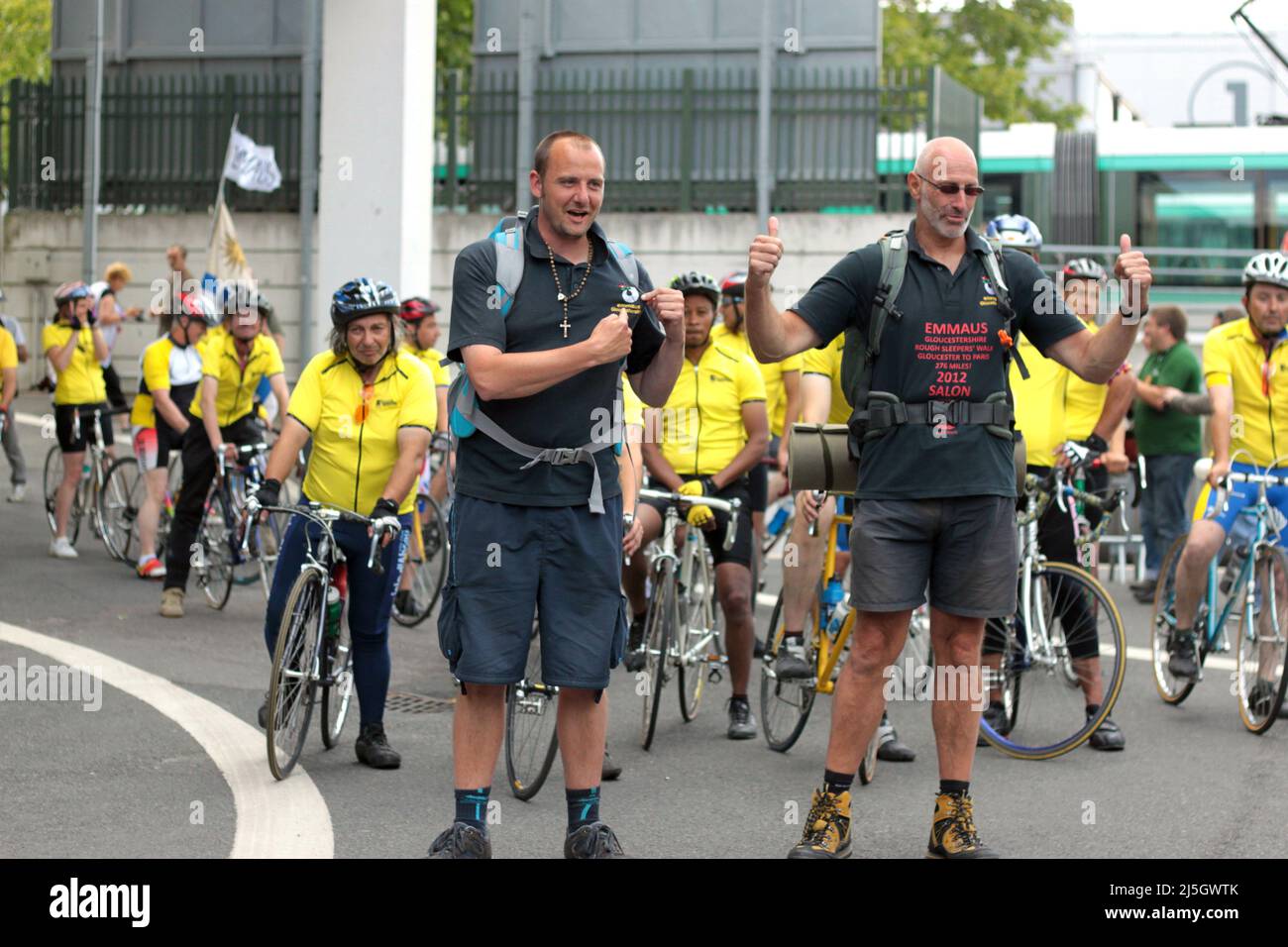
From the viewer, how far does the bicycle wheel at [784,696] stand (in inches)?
309

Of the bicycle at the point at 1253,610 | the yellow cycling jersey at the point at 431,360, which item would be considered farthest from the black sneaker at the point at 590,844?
the yellow cycling jersey at the point at 431,360

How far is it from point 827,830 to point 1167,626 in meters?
4.13

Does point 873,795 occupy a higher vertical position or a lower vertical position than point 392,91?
lower

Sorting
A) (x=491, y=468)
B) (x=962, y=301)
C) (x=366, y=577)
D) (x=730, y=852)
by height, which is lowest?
(x=730, y=852)

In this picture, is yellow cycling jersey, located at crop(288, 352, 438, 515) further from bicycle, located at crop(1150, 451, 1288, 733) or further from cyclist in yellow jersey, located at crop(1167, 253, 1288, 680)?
bicycle, located at crop(1150, 451, 1288, 733)

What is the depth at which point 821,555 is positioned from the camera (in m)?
7.82

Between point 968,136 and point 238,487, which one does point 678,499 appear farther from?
point 968,136

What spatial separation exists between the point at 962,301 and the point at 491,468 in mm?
1590

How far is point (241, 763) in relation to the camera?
24.4 feet

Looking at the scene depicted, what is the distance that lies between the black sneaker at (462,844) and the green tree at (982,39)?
103 ft

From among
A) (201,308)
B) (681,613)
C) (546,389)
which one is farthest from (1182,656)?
(201,308)

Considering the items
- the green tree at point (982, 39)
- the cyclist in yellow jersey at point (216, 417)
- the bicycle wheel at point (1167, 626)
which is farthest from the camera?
the green tree at point (982, 39)

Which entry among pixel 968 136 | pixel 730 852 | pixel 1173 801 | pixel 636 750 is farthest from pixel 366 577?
pixel 968 136

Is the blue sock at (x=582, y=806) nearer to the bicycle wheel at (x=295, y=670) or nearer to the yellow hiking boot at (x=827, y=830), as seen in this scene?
the yellow hiking boot at (x=827, y=830)
